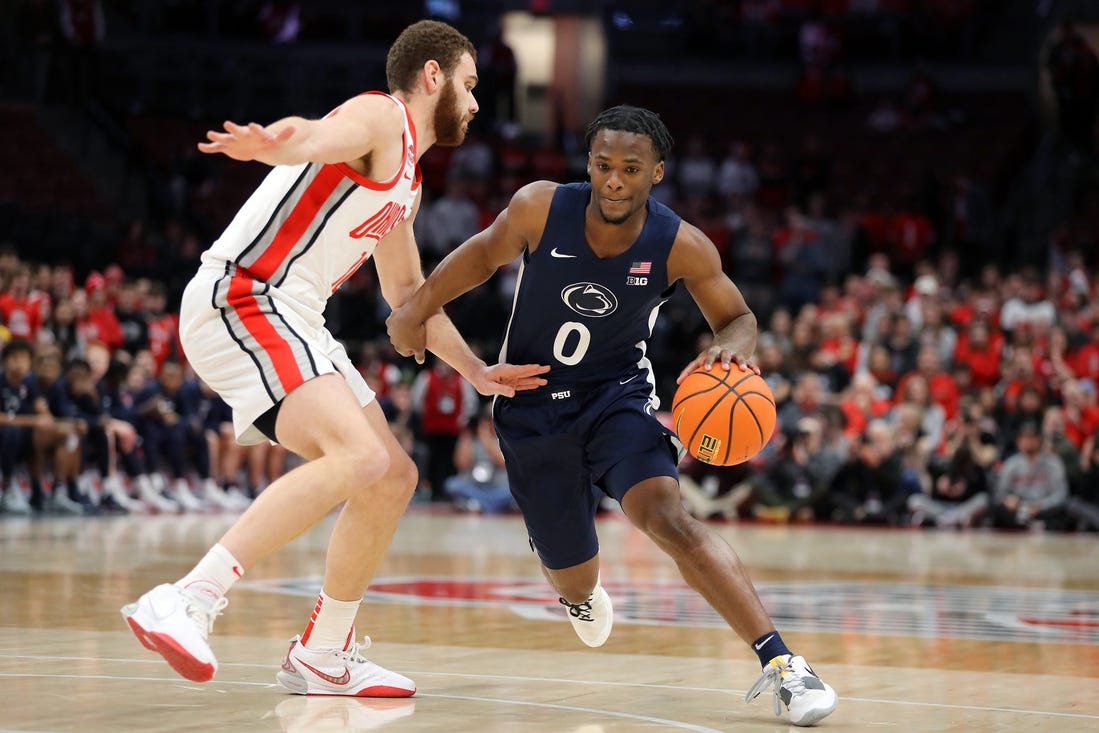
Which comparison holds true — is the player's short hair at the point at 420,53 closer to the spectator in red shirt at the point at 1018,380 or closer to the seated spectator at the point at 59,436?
the seated spectator at the point at 59,436

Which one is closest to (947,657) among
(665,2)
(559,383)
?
(559,383)

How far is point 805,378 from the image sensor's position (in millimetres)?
16078

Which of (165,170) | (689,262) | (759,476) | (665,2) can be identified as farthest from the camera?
(665,2)

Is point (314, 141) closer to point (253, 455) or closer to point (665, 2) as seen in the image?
point (253, 455)

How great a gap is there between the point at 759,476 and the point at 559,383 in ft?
35.4

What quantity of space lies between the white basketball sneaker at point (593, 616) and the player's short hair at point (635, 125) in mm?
1619

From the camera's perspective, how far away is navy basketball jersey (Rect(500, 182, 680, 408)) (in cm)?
529

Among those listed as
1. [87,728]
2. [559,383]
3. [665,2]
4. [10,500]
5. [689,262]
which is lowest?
[10,500]

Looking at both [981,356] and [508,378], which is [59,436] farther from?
[508,378]

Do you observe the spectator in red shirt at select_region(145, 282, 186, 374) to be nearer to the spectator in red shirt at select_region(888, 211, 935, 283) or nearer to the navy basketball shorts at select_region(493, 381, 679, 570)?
the spectator in red shirt at select_region(888, 211, 935, 283)

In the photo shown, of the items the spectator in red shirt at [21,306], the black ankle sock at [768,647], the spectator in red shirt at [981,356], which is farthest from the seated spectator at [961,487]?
the black ankle sock at [768,647]

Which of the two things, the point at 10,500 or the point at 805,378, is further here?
the point at 805,378

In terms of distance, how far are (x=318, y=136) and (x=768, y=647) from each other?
2024mm

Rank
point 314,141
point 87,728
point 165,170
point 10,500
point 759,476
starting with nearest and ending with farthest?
1. point 87,728
2. point 314,141
3. point 10,500
4. point 759,476
5. point 165,170
